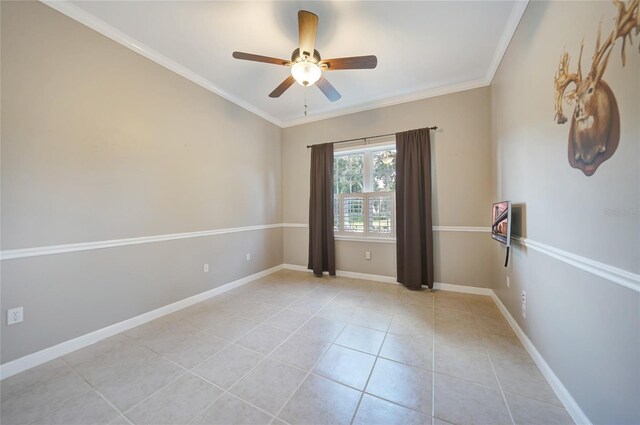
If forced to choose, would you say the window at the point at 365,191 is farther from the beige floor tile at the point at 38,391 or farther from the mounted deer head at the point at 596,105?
the beige floor tile at the point at 38,391

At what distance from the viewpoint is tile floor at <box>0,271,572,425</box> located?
1326 mm

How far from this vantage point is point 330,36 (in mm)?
2250

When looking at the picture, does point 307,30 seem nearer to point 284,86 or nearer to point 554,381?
point 284,86

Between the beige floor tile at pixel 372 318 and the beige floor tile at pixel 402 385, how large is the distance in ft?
1.80

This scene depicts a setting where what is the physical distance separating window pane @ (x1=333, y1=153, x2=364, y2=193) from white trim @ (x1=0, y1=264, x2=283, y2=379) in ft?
8.40

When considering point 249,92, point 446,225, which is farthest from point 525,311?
point 249,92

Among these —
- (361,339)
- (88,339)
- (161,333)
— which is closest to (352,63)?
(361,339)

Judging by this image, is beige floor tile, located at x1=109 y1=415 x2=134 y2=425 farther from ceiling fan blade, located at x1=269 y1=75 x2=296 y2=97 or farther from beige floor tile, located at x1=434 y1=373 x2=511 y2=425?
ceiling fan blade, located at x1=269 y1=75 x2=296 y2=97

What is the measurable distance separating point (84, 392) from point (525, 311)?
337 cm

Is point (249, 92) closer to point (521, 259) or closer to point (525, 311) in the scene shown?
point (521, 259)

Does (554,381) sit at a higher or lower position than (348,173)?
lower

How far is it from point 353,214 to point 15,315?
370cm

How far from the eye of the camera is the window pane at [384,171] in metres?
3.67

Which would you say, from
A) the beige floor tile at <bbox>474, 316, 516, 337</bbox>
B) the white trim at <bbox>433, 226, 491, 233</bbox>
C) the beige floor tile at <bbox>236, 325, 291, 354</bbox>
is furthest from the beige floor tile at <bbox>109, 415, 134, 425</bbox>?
the white trim at <bbox>433, 226, 491, 233</bbox>
